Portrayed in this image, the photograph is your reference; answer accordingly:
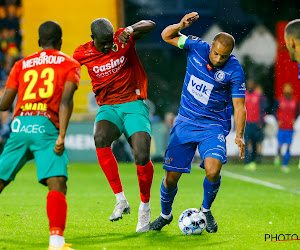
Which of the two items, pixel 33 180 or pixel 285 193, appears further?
pixel 33 180

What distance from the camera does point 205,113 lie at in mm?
7066

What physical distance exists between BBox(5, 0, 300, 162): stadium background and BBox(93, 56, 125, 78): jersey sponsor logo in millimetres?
13383

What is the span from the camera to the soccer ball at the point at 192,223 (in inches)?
269

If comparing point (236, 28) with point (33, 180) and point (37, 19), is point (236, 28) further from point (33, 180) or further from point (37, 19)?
point (33, 180)

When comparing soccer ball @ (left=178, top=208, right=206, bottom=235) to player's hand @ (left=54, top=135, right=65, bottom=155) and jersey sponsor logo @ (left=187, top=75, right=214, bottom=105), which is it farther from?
player's hand @ (left=54, top=135, right=65, bottom=155)

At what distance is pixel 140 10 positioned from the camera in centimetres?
2362

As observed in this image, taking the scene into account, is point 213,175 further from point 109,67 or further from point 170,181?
point 109,67

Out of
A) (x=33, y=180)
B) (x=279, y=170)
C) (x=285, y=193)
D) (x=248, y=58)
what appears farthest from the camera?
(x=248, y=58)

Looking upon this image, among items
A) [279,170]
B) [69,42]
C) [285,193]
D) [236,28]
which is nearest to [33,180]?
[285,193]

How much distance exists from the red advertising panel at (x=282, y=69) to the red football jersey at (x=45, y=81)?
55.4 feet

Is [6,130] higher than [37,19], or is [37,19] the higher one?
[37,19]

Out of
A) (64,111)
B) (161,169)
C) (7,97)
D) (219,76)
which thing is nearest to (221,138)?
→ (219,76)

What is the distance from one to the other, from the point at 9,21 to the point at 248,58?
8.56m

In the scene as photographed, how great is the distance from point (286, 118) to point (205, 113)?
10.2 m
